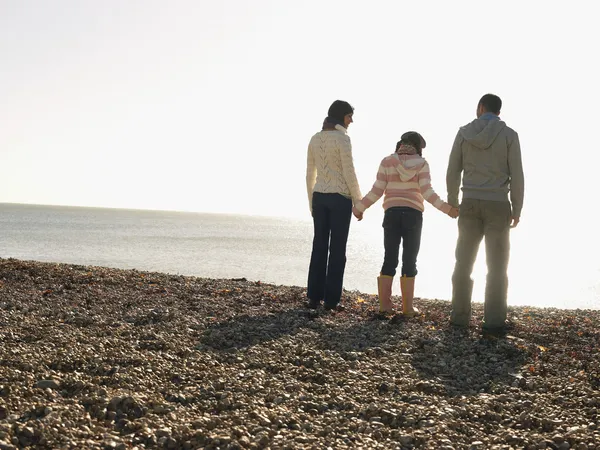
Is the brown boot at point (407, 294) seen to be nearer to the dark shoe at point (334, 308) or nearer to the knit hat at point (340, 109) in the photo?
the dark shoe at point (334, 308)

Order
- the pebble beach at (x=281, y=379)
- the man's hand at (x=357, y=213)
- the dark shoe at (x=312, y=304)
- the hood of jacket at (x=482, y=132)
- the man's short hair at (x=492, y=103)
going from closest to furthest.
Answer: the pebble beach at (x=281, y=379)
the hood of jacket at (x=482, y=132)
the man's short hair at (x=492, y=103)
the man's hand at (x=357, y=213)
the dark shoe at (x=312, y=304)

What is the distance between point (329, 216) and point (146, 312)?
→ 10.3 ft

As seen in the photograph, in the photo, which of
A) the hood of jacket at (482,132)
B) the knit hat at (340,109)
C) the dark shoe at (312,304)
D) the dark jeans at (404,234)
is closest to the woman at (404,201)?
the dark jeans at (404,234)

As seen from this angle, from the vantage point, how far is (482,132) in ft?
26.1

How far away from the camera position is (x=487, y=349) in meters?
7.12

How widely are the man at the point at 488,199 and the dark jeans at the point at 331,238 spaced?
5.73ft

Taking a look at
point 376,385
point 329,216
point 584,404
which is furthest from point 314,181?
point 584,404

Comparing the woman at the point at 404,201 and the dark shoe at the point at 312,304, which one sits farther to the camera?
the dark shoe at the point at 312,304

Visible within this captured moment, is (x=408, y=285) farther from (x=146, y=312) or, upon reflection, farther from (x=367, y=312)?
(x=146, y=312)

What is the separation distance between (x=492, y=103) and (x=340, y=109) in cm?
232

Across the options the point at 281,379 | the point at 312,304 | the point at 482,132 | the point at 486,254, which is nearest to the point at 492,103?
the point at 482,132

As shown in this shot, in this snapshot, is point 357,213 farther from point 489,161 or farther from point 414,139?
point 489,161

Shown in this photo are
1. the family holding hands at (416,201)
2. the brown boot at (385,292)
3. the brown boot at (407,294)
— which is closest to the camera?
the family holding hands at (416,201)

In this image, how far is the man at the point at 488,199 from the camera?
796 centimetres
